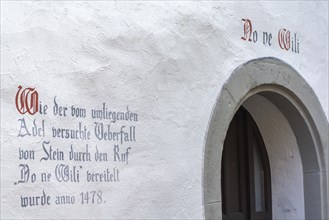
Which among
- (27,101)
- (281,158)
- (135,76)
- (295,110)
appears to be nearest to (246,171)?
(281,158)

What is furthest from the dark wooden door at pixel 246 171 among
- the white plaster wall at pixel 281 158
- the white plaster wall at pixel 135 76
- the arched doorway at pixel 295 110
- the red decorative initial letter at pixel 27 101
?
the red decorative initial letter at pixel 27 101

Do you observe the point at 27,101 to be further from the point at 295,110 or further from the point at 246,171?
the point at 246,171

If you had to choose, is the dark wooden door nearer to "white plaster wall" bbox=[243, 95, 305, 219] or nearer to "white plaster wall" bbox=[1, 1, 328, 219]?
"white plaster wall" bbox=[243, 95, 305, 219]

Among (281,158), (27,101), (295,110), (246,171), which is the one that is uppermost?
(295,110)

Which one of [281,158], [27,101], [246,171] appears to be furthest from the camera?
[246,171]

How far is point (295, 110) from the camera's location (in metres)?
6.75

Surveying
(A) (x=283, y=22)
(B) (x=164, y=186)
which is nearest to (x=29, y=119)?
(B) (x=164, y=186)

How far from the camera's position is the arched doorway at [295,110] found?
5.79m

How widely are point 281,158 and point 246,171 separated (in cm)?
51

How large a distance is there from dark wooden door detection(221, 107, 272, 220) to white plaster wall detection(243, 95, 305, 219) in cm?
13

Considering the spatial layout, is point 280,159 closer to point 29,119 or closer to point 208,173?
point 208,173

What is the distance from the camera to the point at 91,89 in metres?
4.65

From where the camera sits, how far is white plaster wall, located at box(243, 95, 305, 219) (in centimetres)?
698

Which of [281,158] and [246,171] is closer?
[281,158]
